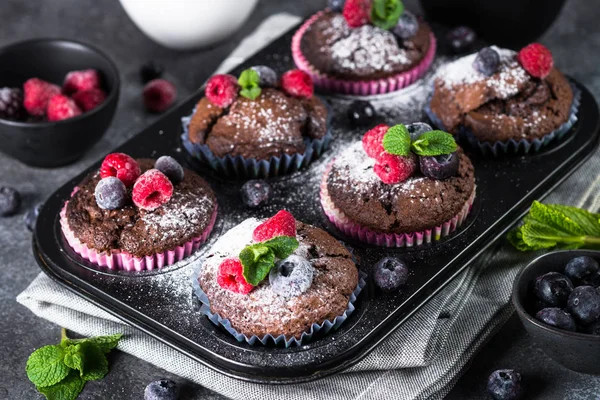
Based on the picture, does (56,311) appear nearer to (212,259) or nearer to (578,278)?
(212,259)

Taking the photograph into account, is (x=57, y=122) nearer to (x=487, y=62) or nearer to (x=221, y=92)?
(x=221, y=92)

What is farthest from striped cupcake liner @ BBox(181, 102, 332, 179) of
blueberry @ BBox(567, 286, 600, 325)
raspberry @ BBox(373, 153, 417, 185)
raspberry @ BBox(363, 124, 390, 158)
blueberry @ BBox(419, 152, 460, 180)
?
blueberry @ BBox(567, 286, 600, 325)

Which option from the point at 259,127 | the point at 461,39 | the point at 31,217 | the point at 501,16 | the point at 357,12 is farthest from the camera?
the point at 501,16

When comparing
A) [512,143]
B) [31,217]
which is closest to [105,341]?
[31,217]

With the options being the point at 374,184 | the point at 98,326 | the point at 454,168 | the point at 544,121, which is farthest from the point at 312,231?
the point at 544,121

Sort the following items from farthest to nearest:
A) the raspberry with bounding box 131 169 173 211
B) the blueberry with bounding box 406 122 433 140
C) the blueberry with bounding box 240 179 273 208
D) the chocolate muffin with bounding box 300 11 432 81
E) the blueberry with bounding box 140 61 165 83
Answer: the blueberry with bounding box 140 61 165 83
the chocolate muffin with bounding box 300 11 432 81
the blueberry with bounding box 240 179 273 208
the blueberry with bounding box 406 122 433 140
the raspberry with bounding box 131 169 173 211

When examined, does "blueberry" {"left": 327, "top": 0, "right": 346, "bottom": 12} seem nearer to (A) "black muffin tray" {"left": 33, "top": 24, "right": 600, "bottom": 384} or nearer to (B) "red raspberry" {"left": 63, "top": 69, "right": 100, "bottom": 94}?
(A) "black muffin tray" {"left": 33, "top": 24, "right": 600, "bottom": 384}

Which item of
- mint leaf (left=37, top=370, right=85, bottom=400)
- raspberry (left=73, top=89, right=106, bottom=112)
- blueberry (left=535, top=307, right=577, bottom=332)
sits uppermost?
blueberry (left=535, top=307, right=577, bottom=332)
